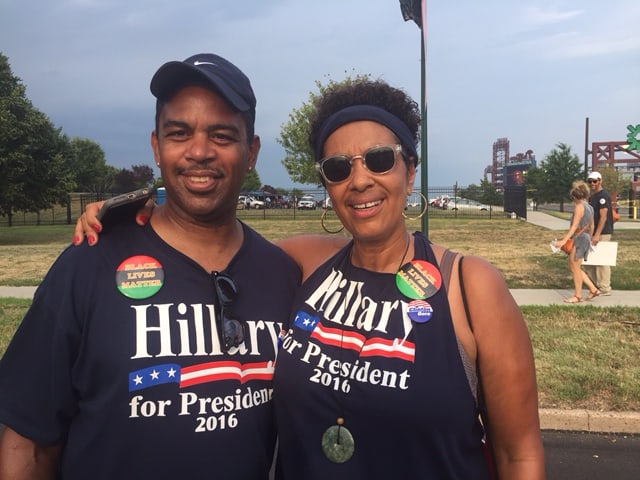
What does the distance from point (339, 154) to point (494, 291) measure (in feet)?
2.46

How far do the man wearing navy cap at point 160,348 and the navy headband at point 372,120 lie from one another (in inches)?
13.4

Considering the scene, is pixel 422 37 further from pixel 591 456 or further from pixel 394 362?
pixel 394 362

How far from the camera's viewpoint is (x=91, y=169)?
2327 inches

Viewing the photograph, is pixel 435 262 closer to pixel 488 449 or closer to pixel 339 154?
pixel 339 154

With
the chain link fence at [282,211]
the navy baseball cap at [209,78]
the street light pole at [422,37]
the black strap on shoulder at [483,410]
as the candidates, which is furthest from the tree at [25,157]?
the black strap on shoulder at [483,410]

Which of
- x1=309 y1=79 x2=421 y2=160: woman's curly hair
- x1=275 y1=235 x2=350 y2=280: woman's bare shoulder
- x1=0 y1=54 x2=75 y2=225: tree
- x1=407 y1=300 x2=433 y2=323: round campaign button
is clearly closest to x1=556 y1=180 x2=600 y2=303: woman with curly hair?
x1=275 y1=235 x2=350 y2=280: woman's bare shoulder

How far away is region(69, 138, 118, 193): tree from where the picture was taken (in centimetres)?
5591

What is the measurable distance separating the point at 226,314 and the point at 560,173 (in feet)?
131

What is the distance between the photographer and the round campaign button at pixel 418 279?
1.80m

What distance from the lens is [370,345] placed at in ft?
5.77

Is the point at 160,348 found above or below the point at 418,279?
below

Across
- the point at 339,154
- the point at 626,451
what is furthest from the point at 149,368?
the point at 626,451

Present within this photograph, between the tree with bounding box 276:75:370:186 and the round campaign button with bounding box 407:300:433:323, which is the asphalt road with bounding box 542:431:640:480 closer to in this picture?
the round campaign button with bounding box 407:300:433:323

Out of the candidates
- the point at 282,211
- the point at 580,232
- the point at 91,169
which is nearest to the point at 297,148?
the point at 282,211
